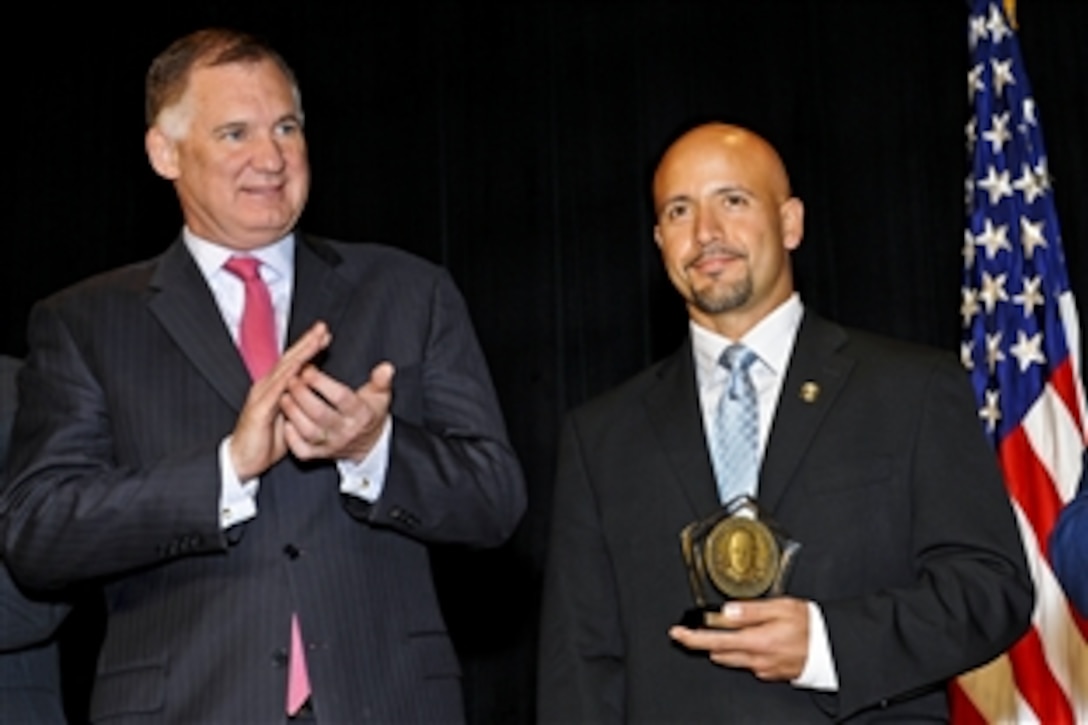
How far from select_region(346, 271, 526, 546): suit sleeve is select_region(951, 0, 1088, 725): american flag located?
1.67m

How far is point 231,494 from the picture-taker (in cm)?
277

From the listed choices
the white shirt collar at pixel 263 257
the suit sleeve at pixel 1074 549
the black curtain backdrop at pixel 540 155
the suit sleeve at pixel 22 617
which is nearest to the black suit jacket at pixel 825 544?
the suit sleeve at pixel 1074 549

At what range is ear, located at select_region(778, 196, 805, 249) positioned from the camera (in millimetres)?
3355

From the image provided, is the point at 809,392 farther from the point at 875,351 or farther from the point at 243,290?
the point at 243,290

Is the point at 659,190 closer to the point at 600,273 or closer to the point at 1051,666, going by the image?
the point at 1051,666

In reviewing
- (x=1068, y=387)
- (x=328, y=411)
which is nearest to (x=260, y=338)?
(x=328, y=411)

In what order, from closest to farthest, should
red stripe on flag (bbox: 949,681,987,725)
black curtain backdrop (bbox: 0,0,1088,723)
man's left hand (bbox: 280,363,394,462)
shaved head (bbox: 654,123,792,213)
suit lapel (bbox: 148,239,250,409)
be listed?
man's left hand (bbox: 280,363,394,462), suit lapel (bbox: 148,239,250,409), shaved head (bbox: 654,123,792,213), red stripe on flag (bbox: 949,681,987,725), black curtain backdrop (bbox: 0,0,1088,723)

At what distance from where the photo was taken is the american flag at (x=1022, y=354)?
4.14 m

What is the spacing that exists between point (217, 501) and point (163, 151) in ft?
2.57

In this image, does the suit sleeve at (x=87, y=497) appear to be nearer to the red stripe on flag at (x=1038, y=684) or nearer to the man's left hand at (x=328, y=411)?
the man's left hand at (x=328, y=411)

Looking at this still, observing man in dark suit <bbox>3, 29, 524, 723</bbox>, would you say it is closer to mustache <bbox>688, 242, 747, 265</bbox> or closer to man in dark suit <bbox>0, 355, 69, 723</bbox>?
man in dark suit <bbox>0, 355, 69, 723</bbox>

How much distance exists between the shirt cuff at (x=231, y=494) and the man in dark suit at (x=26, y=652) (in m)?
0.54

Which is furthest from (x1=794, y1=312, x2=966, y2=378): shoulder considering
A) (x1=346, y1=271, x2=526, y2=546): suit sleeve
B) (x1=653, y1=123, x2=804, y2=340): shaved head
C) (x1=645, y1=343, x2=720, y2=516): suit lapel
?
(x1=346, y1=271, x2=526, y2=546): suit sleeve

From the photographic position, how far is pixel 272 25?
635cm
